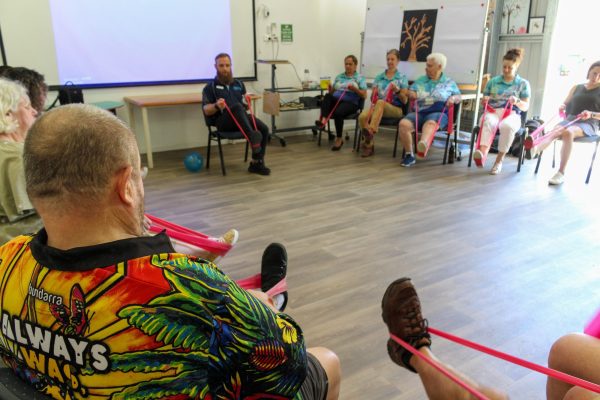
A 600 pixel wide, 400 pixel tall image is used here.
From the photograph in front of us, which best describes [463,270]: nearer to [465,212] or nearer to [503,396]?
[465,212]

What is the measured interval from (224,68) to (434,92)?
88.2 inches

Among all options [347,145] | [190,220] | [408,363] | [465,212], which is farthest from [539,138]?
[408,363]

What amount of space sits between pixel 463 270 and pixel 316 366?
1.76 metres

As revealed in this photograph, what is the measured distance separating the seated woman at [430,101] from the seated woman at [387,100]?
236mm

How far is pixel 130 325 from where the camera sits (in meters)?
Answer: 0.77

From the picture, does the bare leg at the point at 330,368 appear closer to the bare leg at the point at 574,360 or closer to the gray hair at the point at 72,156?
the bare leg at the point at 574,360

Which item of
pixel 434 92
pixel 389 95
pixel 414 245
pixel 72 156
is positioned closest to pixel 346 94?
pixel 389 95

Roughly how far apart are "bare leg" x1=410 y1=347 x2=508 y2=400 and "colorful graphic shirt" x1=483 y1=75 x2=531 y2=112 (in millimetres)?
4102

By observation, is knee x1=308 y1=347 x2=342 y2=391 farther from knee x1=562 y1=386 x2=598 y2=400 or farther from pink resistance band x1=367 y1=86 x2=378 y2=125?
pink resistance band x1=367 y1=86 x2=378 y2=125

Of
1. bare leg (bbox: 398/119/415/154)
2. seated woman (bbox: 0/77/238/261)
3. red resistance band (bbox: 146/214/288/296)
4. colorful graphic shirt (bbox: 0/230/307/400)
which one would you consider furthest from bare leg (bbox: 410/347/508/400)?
bare leg (bbox: 398/119/415/154)

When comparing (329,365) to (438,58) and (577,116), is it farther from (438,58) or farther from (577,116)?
(438,58)

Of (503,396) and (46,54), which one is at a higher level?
(46,54)

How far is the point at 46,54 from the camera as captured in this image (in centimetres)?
493

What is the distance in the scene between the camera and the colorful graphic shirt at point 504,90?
15.9ft
